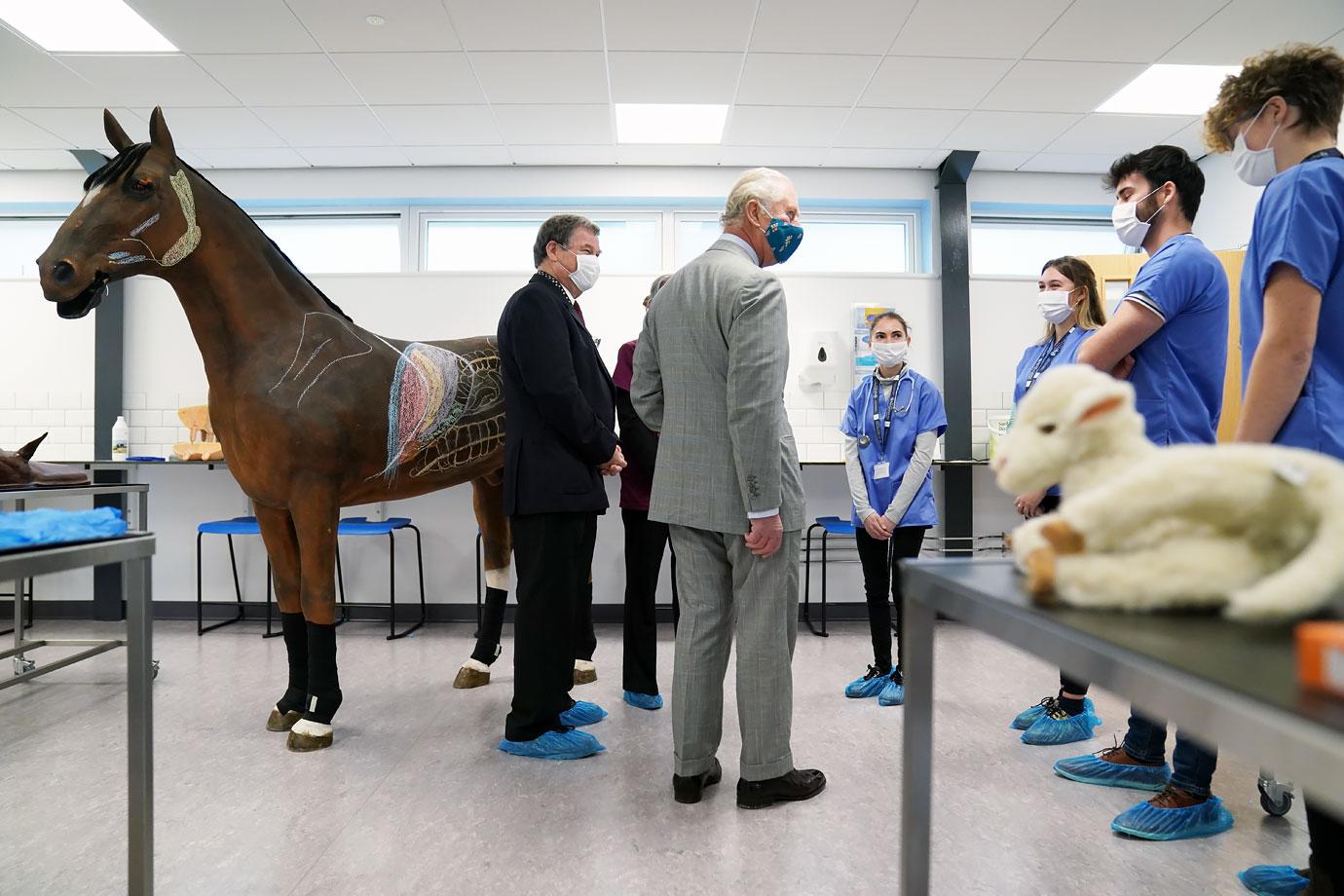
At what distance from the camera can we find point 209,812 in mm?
1875

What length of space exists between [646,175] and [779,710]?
3.84 metres

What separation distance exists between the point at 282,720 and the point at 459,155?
3.50 meters

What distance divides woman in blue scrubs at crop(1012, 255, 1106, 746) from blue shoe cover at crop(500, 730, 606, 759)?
4.61 feet

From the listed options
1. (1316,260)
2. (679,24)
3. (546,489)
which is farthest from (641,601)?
(679,24)

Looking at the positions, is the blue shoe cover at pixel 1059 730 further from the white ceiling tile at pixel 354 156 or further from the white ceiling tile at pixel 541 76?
the white ceiling tile at pixel 354 156

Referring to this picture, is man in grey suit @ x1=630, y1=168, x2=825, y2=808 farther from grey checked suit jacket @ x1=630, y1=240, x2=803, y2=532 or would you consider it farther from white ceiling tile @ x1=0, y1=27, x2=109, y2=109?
white ceiling tile @ x1=0, y1=27, x2=109, y2=109

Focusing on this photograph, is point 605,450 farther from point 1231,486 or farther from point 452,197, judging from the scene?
point 452,197

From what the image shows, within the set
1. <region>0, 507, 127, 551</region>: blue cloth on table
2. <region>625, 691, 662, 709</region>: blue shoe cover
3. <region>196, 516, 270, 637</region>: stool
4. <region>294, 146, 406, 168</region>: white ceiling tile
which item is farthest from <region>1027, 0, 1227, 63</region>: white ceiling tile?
<region>196, 516, 270, 637</region>: stool

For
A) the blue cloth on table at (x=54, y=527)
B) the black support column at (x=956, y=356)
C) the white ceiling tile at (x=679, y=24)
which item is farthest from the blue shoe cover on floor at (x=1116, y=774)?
the white ceiling tile at (x=679, y=24)

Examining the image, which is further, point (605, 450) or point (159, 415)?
point (159, 415)

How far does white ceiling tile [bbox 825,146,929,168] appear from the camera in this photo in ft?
15.0

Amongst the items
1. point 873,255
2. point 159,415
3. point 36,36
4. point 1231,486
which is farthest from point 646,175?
point 1231,486

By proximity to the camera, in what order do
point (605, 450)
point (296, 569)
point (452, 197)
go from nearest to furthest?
point (605, 450)
point (296, 569)
point (452, 197)

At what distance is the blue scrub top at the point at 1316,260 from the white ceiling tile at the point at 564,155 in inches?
149
